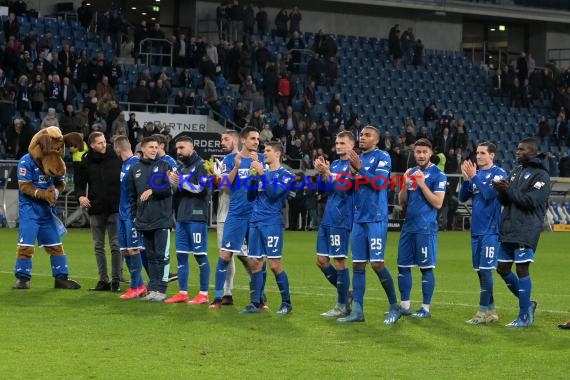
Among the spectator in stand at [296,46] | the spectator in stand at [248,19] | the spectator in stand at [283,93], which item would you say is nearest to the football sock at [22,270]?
the spectator in stand at [283,93]

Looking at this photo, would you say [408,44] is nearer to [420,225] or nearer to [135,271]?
[135,271]

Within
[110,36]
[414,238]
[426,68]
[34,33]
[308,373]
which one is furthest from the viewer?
[426,68]

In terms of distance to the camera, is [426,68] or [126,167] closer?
[126,167]

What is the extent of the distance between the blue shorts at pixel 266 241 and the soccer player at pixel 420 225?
4.55 feet

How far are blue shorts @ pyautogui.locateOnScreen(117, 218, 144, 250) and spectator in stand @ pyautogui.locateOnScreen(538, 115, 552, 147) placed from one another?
3330 cm

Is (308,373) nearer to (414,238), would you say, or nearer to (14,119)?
(414,238)

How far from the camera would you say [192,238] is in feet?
49.7

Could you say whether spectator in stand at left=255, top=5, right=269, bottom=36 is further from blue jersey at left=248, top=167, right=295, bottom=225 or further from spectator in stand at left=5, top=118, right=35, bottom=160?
blue jersey at left=248, top=167, right=295, bottom=225

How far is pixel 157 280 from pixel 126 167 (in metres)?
1.55

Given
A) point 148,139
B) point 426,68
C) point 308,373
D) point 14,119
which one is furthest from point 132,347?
point 426,68

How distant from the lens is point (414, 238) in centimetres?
1409

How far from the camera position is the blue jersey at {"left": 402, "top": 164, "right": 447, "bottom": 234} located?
1402 cm

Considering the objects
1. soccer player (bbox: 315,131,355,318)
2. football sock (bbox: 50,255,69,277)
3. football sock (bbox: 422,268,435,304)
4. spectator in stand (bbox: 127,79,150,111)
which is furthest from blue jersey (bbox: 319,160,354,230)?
spectator in stand (bbox: 127,79,150,111)

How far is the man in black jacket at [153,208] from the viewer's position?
1534cm
